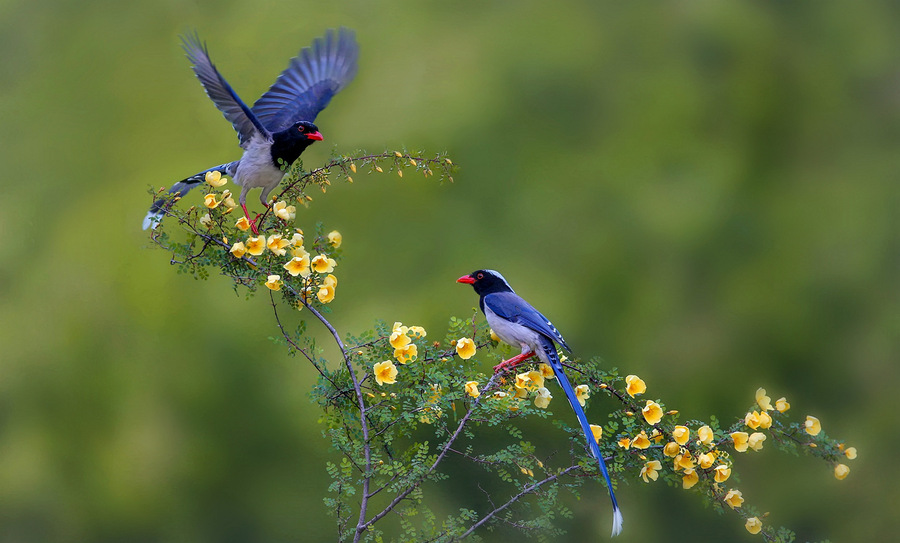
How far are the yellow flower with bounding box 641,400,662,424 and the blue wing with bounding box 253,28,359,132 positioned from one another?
1.35 metres

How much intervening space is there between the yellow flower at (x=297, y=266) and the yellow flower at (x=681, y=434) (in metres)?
0.83

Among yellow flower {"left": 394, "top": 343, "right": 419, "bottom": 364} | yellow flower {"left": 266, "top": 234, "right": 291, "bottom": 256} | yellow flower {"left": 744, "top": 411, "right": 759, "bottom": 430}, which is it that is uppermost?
yellow flower {"left": 266, "top": 234, "right": 291, "bottom": 256}

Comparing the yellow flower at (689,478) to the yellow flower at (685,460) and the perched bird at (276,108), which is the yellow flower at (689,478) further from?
the perched bird at (276,108)

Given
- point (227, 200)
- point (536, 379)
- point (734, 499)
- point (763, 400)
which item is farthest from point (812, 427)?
point (227, 200)

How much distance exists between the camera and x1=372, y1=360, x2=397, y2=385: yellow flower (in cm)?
178

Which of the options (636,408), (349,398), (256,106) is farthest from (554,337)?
(256,106)

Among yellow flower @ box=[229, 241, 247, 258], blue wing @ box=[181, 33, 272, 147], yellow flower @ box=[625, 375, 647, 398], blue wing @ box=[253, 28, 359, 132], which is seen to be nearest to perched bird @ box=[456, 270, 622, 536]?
yellow flower @ box=[625, 375, 647, 398]

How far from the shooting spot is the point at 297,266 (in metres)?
1.80

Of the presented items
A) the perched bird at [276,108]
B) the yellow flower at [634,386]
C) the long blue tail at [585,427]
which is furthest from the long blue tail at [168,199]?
the yellow flower at [634,386]

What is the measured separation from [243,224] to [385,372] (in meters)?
0.44

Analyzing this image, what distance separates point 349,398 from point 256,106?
106 centimetres

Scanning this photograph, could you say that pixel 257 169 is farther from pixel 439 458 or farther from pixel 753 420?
pixel 753 420

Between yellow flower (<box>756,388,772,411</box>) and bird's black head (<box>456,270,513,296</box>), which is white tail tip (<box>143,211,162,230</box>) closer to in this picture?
bird's black head (<box>456,270,513,296</box>)

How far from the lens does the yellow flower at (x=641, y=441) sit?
176 centimetres
